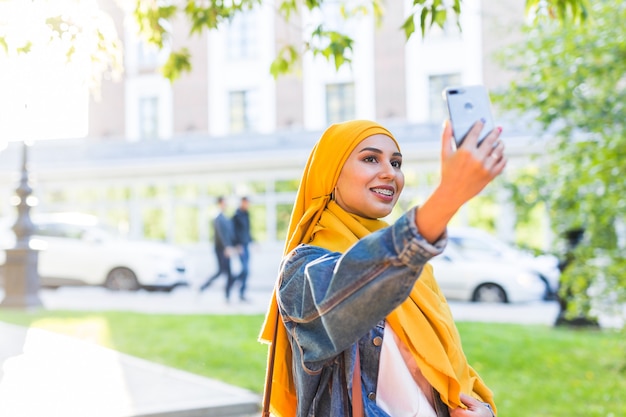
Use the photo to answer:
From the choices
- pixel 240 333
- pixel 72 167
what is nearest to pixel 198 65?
pixel 72 167

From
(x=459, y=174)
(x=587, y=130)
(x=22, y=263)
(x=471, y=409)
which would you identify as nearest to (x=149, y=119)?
(x=22, y=263)

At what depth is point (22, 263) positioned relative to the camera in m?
12.0

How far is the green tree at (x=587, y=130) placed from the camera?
6.48 metres

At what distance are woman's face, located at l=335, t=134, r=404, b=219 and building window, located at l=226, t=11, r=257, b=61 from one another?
82.7ft

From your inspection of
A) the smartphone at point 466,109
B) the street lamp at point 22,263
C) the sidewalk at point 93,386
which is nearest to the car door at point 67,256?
the street lamp at point 22,263

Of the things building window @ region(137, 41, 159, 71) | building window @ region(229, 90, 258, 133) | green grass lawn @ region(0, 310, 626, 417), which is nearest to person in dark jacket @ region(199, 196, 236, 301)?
green grass lawn @ region(0, 310, 626, 417)

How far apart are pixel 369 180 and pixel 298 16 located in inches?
129

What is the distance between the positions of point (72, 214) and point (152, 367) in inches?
732

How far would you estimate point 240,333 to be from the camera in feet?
30.8

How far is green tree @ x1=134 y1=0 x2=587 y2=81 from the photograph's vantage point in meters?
3.64

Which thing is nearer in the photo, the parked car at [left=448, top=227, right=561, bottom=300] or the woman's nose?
the woman's nose

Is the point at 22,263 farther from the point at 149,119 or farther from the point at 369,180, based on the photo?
the point at 149,119

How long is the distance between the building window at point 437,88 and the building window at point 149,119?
10.2m

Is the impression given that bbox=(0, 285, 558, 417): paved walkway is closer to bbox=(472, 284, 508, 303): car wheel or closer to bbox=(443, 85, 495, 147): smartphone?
bbox=(443, 85, 495, 147): smartphone
